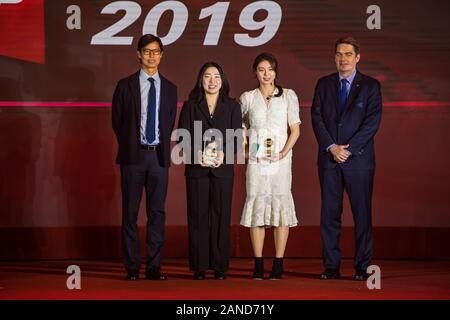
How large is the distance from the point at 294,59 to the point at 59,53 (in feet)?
6.01

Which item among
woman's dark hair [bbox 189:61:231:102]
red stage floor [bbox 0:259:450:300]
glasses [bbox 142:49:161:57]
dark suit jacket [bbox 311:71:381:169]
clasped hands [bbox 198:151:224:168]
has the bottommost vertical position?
red stage floor [bbox 0:259:450:300]

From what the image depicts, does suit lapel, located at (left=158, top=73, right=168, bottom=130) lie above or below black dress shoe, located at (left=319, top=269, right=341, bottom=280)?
above

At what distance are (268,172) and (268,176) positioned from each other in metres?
0.03

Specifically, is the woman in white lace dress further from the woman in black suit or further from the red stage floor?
the red stage floor

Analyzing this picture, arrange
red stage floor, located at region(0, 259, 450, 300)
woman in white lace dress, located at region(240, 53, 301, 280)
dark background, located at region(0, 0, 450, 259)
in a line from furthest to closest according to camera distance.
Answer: dark background, located at region(0, 0, 450, 259), woman in white lace dress, located at region(240, 53, 301, 280), red stage floor, located at region(0, 259, 450, 300)

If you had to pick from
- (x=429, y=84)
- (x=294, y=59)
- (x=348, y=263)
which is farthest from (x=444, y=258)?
(x=294, y=59)

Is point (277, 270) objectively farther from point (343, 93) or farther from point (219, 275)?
point (343, 93)

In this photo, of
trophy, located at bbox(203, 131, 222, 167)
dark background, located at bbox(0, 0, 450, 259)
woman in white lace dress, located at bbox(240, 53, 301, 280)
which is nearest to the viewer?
trophy, located at bbox(203, 131, 222, 167)

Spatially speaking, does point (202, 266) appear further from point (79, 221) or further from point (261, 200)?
point (79, 221)

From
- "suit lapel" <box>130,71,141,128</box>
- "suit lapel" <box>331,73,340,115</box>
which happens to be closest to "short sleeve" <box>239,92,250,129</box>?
"suit lapel" <box>331,73,340,115</box>

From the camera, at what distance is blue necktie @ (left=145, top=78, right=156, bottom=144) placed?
20.3 ft

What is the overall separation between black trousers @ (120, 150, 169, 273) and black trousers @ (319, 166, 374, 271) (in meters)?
1.06

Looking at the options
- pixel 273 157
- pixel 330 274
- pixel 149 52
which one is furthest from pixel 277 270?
pixel 149 52

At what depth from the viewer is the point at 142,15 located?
756 cm
